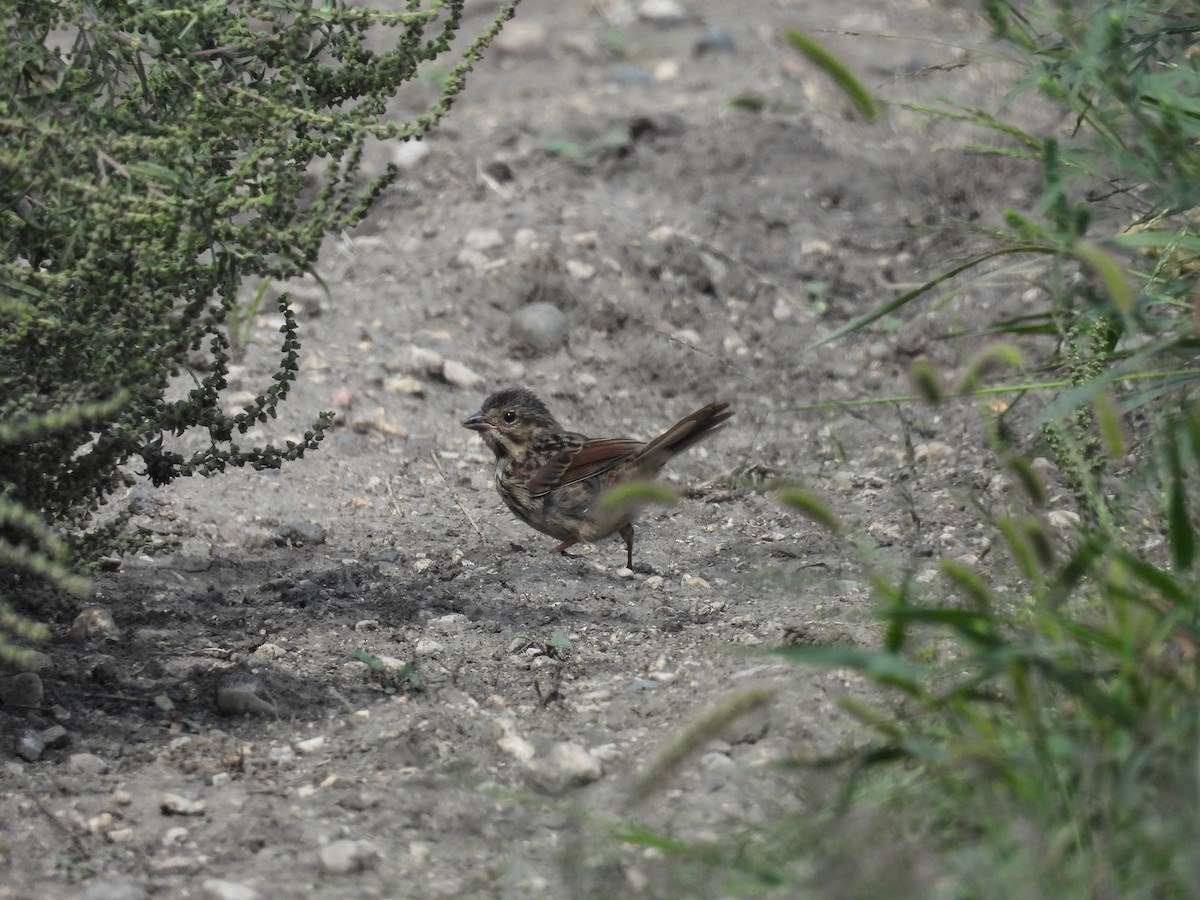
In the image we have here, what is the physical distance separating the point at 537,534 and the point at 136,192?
2803 millimetres

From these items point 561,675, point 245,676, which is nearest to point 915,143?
point 561,675

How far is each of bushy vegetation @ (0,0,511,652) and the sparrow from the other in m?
1.90

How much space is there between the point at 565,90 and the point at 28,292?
22.1 ft

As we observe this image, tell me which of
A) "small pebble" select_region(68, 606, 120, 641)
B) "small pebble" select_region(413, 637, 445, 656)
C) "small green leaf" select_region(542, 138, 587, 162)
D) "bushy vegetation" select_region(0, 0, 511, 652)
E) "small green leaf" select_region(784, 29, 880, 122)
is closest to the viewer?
"small green leaf" select_region(784, 29, 880, 122)

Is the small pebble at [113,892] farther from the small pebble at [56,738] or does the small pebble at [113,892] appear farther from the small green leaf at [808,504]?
the small green leaf at [808,504]

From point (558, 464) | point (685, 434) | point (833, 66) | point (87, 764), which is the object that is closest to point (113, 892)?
point (87, 764)

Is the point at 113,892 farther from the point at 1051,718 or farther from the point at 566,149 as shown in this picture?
the point at 566,149

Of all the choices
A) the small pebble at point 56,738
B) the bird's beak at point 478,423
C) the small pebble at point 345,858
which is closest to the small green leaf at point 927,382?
the small pebble at point 345,858

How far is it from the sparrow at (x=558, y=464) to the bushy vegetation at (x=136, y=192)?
6.25ft

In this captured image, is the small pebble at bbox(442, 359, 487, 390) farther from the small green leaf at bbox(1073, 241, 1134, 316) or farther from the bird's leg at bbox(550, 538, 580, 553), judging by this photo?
the small green leaf at bbox(1073, 241, 1134, 316)

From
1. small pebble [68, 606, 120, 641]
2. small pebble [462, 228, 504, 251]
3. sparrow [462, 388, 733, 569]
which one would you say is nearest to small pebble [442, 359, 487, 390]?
sparrow [462, 388, 733, 569]

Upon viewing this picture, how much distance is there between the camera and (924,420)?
6344 millimetres

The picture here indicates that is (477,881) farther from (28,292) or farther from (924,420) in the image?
(924,420)

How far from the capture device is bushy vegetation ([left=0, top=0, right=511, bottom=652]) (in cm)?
339
